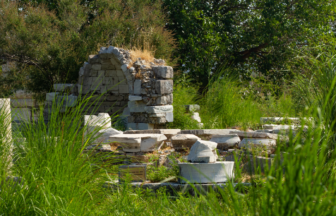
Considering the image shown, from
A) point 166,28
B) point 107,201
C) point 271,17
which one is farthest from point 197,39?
point 107,201

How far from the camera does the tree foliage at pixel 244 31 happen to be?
38.8 ft

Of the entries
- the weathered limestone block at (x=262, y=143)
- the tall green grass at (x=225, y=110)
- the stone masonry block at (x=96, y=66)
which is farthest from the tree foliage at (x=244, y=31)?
the weathered limestone block at (x=262, y=143)

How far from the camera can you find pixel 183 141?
5398 mm

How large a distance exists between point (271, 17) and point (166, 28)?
397cm

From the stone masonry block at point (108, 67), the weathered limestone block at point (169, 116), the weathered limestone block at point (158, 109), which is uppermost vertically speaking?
the stone masonry block at point (108, 67)

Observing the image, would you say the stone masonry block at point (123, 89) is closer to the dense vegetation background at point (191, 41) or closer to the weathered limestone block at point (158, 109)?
the dense vegetation background at point (191, 41)

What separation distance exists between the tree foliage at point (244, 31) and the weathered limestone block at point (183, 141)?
6527mm

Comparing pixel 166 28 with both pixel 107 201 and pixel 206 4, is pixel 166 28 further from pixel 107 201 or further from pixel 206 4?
pixel 107 201

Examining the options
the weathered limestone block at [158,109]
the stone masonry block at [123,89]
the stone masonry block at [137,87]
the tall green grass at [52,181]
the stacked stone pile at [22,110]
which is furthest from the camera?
the stone masonry block at [123,89]

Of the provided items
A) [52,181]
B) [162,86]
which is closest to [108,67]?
[162,86]

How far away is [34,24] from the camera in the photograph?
11.1 m

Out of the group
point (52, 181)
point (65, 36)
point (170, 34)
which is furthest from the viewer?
point (170, 34)

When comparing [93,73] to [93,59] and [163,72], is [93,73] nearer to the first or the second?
[93,59]

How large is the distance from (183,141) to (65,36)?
7.88 metres
